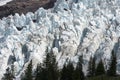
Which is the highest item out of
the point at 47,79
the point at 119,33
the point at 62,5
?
the point at 62,5

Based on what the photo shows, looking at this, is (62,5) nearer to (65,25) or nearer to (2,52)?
(65,25)

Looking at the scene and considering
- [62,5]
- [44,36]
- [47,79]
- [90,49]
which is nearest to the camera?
[47,79]

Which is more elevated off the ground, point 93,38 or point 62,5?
point 62,5

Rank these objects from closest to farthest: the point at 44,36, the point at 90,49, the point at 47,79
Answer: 1. the point at 47,79
2. the point at 90,49
3. the point at 44,36

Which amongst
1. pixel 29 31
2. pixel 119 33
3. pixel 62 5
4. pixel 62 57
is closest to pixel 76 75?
pixel 62 57

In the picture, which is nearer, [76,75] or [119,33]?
[76,75]

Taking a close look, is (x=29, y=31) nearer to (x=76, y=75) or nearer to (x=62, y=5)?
(x=62, y=5)
